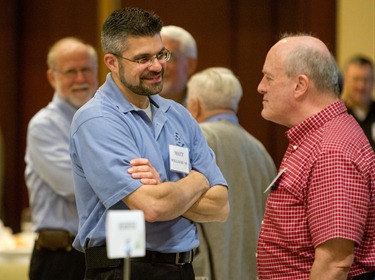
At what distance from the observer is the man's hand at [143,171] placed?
9.02ft

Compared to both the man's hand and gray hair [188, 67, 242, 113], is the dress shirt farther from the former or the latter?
the man's hand

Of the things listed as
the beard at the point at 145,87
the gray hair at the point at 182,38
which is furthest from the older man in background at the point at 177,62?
the beard at the point at 145,87

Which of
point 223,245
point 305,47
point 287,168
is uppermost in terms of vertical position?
point 305,47

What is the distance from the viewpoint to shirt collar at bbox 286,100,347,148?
9.34ft

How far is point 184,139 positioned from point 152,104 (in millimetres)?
158

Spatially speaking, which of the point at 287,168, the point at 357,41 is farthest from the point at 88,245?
the point at 357,41

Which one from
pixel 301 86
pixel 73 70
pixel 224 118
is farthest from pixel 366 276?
pixel 73 70

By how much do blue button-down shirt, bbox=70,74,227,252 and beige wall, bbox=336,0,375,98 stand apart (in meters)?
3.46

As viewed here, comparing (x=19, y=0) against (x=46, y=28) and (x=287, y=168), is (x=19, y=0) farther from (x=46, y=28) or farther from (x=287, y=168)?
(x=287, y=168)

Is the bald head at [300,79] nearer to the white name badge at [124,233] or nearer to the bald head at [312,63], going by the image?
the bald head at [312,63]

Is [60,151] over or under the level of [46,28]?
under

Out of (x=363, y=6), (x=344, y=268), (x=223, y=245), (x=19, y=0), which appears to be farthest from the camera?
(x=19, y=0)

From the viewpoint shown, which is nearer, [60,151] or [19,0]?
[60,151]

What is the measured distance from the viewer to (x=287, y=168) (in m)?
2.86
